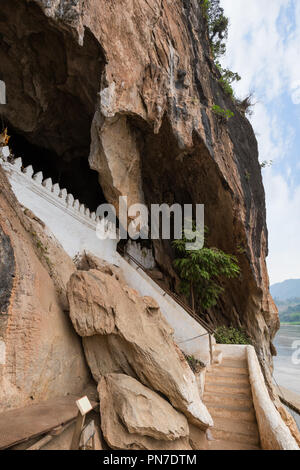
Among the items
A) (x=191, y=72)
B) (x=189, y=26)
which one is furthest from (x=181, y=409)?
(x=189, y=26)

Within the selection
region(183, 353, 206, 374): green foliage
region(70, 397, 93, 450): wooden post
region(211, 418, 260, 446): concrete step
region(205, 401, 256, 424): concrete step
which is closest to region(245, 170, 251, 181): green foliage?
region(183, 353, 206, 374): green foliage

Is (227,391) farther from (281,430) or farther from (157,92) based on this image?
(157,92)

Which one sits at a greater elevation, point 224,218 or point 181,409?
point 224,218

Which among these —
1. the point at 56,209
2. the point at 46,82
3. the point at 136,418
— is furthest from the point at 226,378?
the point at 46,82

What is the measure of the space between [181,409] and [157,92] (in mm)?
7683

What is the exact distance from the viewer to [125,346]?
4.06 metres

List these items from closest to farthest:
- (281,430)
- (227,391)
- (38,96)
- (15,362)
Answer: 1. (15,362)
2. (281,430)
3. (227,391)
4. (38,96)

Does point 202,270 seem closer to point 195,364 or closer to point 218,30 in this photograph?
point 195,364

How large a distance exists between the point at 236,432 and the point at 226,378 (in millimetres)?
1668

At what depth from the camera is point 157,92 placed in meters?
6.84

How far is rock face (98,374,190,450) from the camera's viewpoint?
3.12m

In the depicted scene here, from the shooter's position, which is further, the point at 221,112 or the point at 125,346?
the point at 221,112

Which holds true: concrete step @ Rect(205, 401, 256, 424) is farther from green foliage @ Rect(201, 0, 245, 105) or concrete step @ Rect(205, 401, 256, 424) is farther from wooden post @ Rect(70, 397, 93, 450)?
green foliage @ Rect(201, 0, 245, 105)

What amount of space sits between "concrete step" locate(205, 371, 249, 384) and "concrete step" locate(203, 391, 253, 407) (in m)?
0.49
